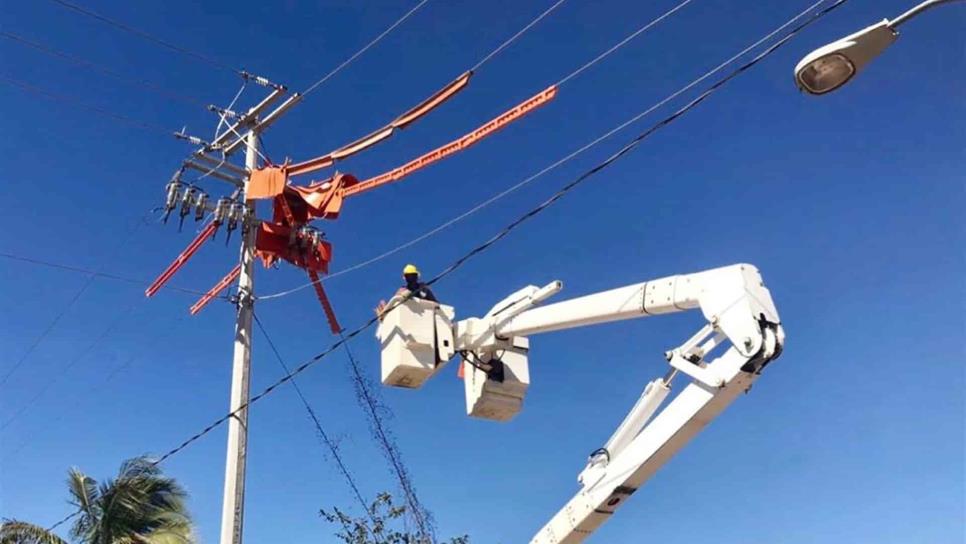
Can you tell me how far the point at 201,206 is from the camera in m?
14.9

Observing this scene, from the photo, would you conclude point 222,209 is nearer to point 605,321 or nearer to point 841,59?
point 605,321

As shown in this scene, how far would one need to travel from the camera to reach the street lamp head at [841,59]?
5062mm

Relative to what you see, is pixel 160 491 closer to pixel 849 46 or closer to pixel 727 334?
pixel 727 334

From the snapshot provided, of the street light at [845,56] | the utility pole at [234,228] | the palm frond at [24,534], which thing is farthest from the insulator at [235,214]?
the street light at [845,56]

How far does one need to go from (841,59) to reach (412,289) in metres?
4.35

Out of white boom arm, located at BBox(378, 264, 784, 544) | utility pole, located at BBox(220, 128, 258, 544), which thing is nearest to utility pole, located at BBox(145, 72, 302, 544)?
utility pole, located at BBox(220, 128, 258, 544)

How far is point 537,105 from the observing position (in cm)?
809

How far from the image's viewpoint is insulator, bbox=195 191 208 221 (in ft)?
48.6

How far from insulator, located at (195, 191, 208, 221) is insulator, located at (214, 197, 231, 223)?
202 millimetres

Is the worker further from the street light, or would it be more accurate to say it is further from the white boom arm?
the street light

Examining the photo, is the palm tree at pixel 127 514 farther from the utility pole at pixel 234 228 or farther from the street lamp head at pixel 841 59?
the street lamp head at pixel 841 59

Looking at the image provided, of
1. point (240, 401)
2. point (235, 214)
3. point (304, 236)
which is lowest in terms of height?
point (240, 401)

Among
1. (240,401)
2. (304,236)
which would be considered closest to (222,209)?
(304,236)

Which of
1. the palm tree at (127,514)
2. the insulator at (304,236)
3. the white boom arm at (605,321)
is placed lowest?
the white boom arm at (605,321)
